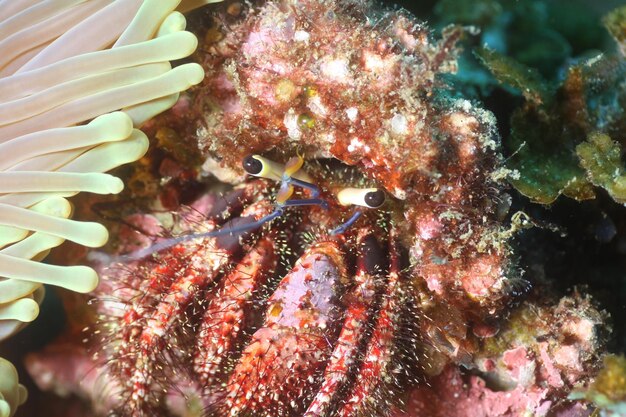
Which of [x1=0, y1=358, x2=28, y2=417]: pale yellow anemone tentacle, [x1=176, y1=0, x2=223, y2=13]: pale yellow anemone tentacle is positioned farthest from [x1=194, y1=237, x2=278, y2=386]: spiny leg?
[x1=176, y1=0, x2=223, y2=13]: pale yellow anemone tentacle

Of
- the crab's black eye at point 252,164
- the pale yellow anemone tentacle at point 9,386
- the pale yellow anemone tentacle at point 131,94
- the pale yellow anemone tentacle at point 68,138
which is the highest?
the pale yellow anemone tentacle at point 131,94

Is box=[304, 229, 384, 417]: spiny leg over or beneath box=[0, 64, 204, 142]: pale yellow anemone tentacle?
beneath

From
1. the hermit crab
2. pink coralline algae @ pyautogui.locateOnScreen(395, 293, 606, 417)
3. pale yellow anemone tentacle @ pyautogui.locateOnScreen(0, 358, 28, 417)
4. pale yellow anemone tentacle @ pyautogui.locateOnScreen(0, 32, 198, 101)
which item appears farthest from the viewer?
pink coralline algae @ pyautogui.locateOnScreen(395, 293, 606, 417)

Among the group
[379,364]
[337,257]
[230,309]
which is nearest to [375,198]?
[337,257]

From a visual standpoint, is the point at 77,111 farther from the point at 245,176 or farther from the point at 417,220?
the point at 417,220

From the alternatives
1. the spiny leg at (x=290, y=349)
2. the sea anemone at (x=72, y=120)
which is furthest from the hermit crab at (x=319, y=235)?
the sea anemone at (x=72, y=120)

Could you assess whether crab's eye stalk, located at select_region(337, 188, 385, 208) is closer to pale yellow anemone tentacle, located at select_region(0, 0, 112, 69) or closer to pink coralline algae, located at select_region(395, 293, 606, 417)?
pink coralline algae, located at select_region(395, 293, 606, 417)

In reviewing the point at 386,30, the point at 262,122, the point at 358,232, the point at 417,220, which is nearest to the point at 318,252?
the point at 358,232

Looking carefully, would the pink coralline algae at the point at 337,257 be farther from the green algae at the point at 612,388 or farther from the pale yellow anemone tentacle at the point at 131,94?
the green algae at the point at 612,388
